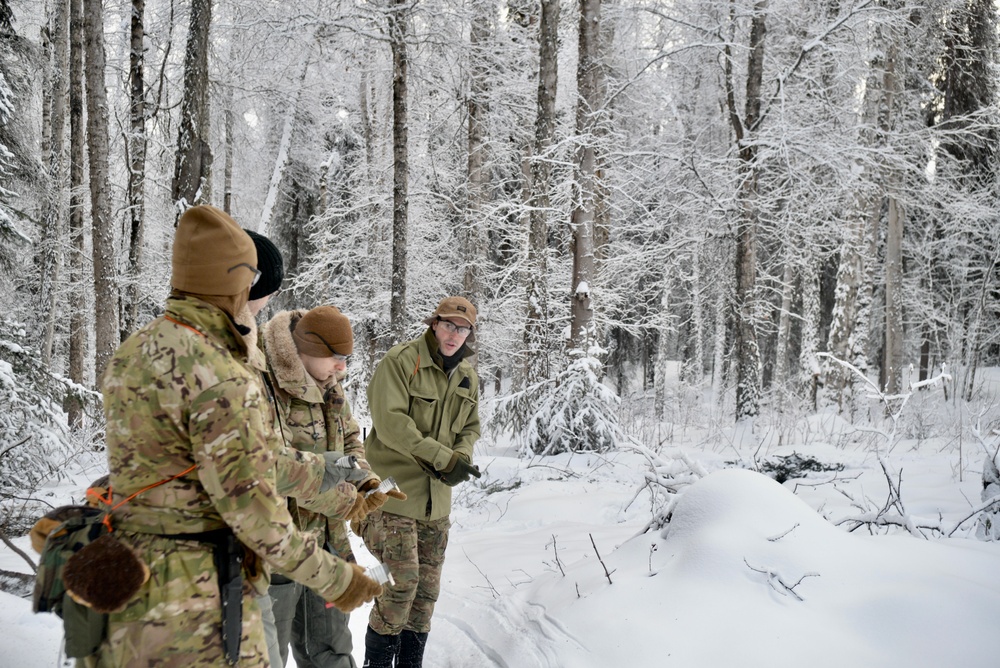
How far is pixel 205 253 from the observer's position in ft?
5.54

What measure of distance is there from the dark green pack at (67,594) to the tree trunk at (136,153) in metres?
8.85

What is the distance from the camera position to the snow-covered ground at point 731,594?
269cm

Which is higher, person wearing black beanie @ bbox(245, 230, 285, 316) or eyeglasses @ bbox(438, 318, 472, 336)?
person wearing black beanie @ bbox(245, 230, 285, 316)

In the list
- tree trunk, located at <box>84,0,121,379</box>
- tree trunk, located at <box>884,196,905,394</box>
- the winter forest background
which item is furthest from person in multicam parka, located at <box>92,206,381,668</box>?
tree trunk, located at <box>884,196,905,394</box>

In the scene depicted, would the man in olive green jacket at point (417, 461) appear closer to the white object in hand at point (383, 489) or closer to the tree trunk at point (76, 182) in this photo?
the white object in hand at point (383, 489)

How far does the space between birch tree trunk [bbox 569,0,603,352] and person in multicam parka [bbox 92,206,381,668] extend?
7561mm

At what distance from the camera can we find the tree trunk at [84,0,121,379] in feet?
27.0

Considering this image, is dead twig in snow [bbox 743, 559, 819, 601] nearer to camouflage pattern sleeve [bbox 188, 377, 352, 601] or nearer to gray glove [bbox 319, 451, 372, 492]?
gray glove [bbox 319, 451, 372, 492]

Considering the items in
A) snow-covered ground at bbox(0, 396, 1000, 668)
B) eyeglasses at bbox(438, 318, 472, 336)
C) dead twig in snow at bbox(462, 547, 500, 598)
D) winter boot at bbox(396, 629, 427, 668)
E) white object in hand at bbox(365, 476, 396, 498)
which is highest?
eyeglasses at bbox(438, 318, 472, 336)

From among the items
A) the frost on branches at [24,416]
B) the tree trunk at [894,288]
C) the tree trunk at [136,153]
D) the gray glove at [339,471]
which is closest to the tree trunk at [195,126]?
the tree trunk at [136,153]

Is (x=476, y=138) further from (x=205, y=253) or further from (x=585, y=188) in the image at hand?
(x=205, y=253)

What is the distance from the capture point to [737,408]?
10.7m

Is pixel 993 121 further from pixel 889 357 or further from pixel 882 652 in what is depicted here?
pixel 882 652

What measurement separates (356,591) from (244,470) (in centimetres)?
51
